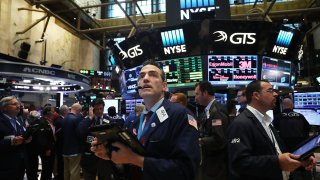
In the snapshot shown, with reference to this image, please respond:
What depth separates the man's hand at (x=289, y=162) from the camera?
6.67 ft

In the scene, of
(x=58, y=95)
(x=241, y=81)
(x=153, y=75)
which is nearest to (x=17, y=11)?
(x=58, y=95)

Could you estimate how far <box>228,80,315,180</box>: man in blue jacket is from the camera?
2.13 m

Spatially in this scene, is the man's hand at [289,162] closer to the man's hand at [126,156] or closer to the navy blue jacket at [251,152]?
the navy blue jacket at [251,152]

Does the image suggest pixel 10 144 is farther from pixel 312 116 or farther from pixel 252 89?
pixel 312 116

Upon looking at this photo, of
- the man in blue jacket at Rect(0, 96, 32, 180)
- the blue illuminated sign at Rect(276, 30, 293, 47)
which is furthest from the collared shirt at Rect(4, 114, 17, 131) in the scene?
the blue illuminated sign at Rect(276, 30, 293, 47)

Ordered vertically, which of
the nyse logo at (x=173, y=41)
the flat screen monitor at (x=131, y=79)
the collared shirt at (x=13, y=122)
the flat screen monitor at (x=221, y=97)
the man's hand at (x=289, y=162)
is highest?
the nyse logo at (x=173, y=41)

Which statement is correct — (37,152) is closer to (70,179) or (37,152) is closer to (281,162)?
(70,179)

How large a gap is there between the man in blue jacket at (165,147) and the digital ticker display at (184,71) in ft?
19.7

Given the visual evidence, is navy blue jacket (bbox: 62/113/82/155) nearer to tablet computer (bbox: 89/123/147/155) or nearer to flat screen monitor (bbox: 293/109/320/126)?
tablet computer (bbox: 89/123/147/155)

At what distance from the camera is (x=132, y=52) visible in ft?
29.3

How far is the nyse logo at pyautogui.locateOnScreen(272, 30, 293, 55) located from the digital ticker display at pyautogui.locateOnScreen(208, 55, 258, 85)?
0.69 m

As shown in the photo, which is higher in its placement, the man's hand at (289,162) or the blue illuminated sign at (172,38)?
the blue illuminated sign at (172,38)

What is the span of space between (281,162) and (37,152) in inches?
218

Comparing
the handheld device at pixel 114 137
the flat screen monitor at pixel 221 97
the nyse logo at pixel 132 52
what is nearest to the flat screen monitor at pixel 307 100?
the flat screen monitor at pixel 221 97
